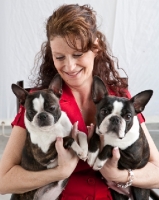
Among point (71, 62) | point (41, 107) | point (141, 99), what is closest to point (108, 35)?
point (71, 62)

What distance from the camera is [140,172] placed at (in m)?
1.37

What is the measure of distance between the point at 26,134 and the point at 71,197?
0.32 metres

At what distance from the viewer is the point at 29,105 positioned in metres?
1.25

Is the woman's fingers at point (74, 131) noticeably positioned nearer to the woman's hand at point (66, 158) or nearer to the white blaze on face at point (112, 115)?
the woman's hand at point (66, 158)

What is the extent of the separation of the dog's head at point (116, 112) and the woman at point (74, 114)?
8 centimetres

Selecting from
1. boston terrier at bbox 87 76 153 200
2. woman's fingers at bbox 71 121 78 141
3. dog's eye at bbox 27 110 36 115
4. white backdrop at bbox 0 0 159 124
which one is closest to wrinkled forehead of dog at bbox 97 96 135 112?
boston terrier at bbox 87 76 153 200

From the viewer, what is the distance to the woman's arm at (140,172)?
1.26m

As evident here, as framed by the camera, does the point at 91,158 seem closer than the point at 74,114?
Yes

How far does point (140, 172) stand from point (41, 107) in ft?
1.55

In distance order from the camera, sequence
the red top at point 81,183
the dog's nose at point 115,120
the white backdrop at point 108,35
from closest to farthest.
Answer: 1. the dog's nose at point 115,120
2. the red top at point 81,183
3. the white backdrop at point 108,35

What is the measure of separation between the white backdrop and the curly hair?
28.7 inches

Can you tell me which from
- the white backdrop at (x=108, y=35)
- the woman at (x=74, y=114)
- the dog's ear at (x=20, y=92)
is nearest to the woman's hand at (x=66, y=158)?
the woman at (x=74, y=114)

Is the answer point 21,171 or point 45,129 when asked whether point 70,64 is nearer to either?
point 45,129

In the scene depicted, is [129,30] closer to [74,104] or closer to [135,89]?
[135,89]
